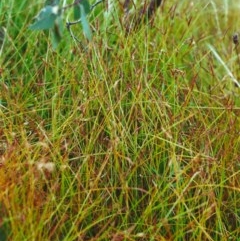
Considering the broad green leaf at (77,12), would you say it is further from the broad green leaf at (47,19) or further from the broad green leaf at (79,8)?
the broad green leaf at (47,19)

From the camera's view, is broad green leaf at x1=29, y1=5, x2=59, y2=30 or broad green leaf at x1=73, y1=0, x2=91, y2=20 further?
broad green leaf at x1=73, y1=0, x2=91, y2=20

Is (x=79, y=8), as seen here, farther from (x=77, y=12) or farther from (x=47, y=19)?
(x=47, y=19)

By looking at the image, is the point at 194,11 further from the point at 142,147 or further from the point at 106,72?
the point at 142,147

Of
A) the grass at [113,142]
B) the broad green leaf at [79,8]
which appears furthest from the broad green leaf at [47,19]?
the grass at [113,142]

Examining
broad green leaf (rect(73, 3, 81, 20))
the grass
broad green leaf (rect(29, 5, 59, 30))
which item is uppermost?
broad green leaf (rect(29, 5, 59, 30))

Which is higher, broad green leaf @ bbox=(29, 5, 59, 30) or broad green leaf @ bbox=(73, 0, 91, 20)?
broad green leaf @ bbox=(29, 5, 59, 30)

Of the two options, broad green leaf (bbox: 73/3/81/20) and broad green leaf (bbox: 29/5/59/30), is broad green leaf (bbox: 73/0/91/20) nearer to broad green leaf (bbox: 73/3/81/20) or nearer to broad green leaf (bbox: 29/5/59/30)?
broad green leaf (bbox: 73/3/81/20)

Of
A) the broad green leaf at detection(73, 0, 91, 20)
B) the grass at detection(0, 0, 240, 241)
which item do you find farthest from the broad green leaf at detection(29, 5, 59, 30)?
the grass at detection(0, 0, 240, 241)

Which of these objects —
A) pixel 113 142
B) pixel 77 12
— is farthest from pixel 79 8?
pixel 113 142

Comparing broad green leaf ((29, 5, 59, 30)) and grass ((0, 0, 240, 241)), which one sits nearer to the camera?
broad green leaf ((29, 5, 59, 30))
